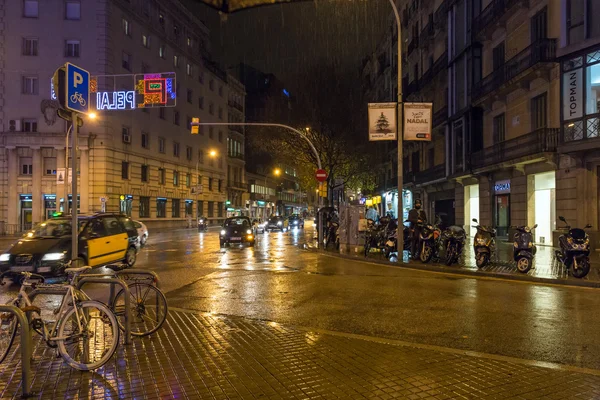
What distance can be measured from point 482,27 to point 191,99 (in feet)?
117

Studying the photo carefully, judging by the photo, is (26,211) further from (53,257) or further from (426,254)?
(426,254)

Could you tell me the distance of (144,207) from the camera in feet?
151

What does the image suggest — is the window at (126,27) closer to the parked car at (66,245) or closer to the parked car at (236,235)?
the parked car at (236,235)

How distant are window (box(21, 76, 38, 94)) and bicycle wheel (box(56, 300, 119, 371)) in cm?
3964

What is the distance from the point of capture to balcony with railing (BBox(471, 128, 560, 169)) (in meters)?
19.8

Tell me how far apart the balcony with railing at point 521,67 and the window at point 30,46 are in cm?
3350

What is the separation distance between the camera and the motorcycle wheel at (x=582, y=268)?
12.0m

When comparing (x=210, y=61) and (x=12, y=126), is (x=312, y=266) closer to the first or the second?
(x=12, y=126)

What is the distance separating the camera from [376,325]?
730 cm

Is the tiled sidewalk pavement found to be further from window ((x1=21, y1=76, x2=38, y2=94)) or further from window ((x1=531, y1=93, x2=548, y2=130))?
window ((x1=21, y1=76, x2=38, y2=94))

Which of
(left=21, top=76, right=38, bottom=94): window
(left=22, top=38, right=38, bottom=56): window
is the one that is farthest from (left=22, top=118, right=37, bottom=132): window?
(left=22, top=38, right=38, bottom=56): window

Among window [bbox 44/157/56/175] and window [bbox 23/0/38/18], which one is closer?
window [bbox 23/0/38/18]

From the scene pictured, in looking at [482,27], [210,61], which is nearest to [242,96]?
[210,61]

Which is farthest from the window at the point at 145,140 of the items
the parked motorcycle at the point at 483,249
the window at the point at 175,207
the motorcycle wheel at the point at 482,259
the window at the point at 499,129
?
the motorcycle wheel at the point at 482,259
